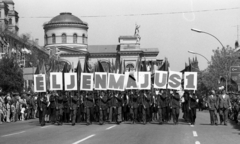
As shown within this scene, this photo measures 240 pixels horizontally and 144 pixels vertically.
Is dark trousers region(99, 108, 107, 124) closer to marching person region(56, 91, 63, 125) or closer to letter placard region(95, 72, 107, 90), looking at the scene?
letter placard region(95, 72, 107, 90)

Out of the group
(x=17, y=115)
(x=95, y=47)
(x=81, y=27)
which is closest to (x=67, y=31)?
(x=81, y=27)

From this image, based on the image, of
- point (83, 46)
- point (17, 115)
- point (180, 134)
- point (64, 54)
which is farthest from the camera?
point (83, 46)

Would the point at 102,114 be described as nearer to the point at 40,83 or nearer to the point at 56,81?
the point at 56,81

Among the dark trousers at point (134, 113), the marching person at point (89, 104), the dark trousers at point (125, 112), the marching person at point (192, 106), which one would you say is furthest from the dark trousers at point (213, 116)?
the marching person at point (89, 104)

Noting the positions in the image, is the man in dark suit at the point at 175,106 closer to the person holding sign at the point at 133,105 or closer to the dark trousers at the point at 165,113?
the dark trousers at the point at 165,113

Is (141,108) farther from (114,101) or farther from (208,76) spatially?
(208,76)

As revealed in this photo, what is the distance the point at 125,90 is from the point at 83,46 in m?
96.2

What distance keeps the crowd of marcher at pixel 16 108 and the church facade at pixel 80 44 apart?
8138 centimetres

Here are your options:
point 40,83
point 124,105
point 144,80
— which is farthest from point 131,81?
point 40,83

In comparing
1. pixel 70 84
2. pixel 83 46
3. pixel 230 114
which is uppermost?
pixel 83 46

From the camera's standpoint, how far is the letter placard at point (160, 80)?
23.2 meters

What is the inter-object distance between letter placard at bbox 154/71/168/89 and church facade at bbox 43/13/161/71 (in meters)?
89.4

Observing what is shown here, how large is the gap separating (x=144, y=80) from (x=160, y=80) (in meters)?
0.83

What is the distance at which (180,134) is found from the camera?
17000 millimetres
